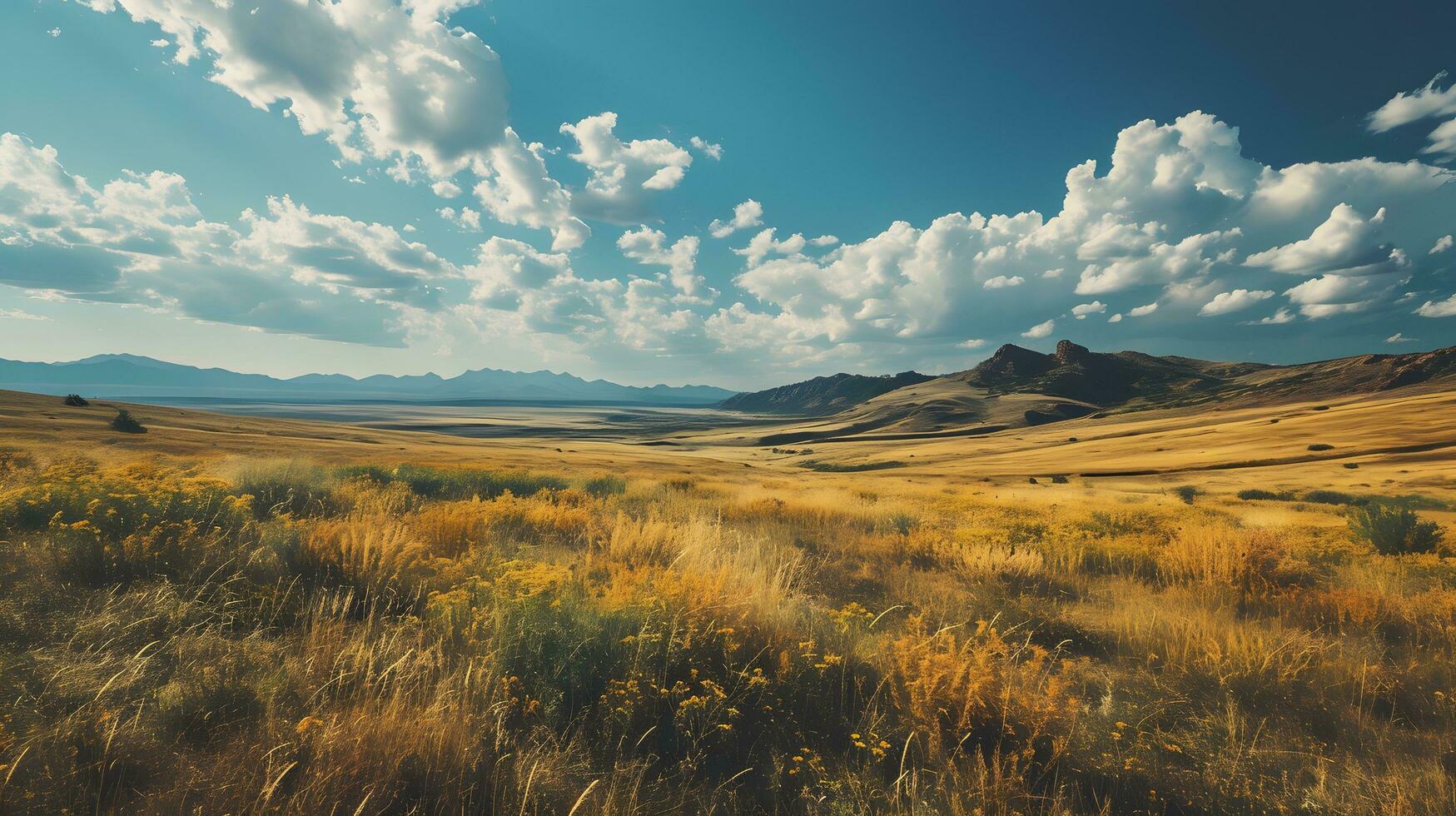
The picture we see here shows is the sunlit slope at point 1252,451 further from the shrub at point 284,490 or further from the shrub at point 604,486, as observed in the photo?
the shrub at point 284,490

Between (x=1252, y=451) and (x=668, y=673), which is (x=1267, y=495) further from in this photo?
(x=668, y=673)

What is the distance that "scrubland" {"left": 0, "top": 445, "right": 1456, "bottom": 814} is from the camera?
2.80m

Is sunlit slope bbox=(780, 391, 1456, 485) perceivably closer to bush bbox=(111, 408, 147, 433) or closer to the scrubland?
the scrubland

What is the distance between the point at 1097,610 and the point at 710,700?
4976 mm

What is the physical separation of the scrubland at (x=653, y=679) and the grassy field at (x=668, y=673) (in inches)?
1.0

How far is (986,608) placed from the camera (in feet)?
19.4

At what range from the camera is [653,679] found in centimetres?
384

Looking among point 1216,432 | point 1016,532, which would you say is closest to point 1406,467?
point 1216,432

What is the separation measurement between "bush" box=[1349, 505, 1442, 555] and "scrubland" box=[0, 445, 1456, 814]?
596 centimetres

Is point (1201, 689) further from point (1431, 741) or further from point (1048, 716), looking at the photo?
point (1048, 716)

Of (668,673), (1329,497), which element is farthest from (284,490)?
(1329,497)

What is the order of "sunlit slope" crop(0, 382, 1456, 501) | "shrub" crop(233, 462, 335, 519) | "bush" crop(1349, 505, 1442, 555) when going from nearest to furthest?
1. "shrub" crop(233, 462, 335, 519)
2. "bush" crop(1349, 505, 1442, 555)
3. "sunlit slope" crop(0, 382, 1456, 501)

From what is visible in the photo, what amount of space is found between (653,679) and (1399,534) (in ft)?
53.4

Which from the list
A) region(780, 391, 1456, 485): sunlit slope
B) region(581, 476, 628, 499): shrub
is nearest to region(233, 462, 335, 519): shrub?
region(581, 476, 628, 499): shrub
